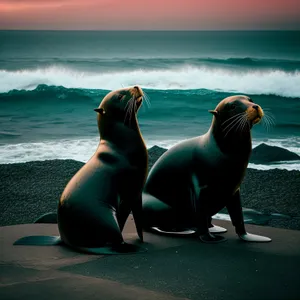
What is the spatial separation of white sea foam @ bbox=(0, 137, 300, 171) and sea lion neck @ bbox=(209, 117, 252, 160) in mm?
6571

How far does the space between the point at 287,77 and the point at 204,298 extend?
94.9 ft

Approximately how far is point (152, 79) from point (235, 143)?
92.7 ft

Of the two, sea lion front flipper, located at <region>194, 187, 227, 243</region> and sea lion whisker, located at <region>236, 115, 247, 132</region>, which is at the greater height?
sea lion whisker, located at <region>236, 115, 247, 132</region>

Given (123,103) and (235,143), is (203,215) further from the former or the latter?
(123,103)

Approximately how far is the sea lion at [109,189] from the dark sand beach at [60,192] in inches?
107

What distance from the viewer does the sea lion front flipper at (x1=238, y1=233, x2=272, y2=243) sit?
17.8ft

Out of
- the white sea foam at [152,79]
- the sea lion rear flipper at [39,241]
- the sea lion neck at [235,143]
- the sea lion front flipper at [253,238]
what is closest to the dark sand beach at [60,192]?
the sea lion front flipper at [253,238]

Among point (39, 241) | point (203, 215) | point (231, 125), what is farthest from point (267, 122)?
point (39, 241)

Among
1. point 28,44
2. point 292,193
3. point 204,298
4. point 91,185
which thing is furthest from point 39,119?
point 28,44

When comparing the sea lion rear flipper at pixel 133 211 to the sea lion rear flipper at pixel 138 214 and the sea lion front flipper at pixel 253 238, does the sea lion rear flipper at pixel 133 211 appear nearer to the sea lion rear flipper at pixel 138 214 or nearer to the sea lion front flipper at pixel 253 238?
the sea lion rear flipper at pixel 138 214

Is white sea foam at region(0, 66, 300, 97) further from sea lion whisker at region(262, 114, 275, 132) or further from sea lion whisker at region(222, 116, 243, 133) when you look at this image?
sea lion whisker at region(222, 116, 243, 133)

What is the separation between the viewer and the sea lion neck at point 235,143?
530cm

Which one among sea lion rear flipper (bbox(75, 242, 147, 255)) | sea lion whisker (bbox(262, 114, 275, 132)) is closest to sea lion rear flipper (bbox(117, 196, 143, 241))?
sea lion rear flipper (bbox(75, 242, 147, 255))

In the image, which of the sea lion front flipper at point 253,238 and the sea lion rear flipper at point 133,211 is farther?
the sea lion front flipper at point 253,238
